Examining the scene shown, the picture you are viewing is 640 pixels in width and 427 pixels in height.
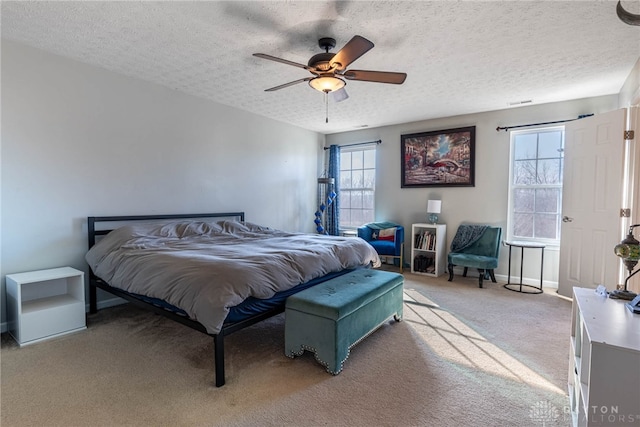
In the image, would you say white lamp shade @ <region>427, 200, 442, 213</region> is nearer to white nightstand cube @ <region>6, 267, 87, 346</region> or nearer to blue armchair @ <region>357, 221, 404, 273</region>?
blue armchair @ <region>357, 221, 404, 273</region>

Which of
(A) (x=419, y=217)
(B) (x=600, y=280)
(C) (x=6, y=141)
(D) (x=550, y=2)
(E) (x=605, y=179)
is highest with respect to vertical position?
(D) (x=550, y=2)

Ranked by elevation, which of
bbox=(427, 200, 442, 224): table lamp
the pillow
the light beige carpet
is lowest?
the light beige carpet

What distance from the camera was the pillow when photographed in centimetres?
536

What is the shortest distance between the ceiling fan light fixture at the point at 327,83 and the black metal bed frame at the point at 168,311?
187cm

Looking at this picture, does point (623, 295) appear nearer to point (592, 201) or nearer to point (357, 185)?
point (592, 201)

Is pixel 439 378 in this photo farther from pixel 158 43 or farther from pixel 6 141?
pixel 6 141

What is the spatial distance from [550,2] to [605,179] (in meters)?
2.41

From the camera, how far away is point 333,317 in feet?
7.01

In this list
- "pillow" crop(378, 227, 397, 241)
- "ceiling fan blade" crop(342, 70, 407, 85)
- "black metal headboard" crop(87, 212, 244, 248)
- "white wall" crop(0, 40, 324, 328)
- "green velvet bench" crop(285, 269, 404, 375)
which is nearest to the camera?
"green velvet bench" crop(285, 269, 404, 375)

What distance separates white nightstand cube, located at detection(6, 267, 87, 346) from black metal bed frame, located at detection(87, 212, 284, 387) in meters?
0.24

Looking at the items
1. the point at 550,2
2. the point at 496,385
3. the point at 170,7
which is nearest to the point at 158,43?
the point at 170,7

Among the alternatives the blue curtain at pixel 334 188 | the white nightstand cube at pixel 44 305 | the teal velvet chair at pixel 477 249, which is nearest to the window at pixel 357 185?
the blue curtain at pixel 334 188

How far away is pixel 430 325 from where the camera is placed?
9.93 feet

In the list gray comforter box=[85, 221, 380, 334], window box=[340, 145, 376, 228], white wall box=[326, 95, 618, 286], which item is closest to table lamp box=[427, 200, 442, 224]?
white wall box=[326, 95, 618, 286]
